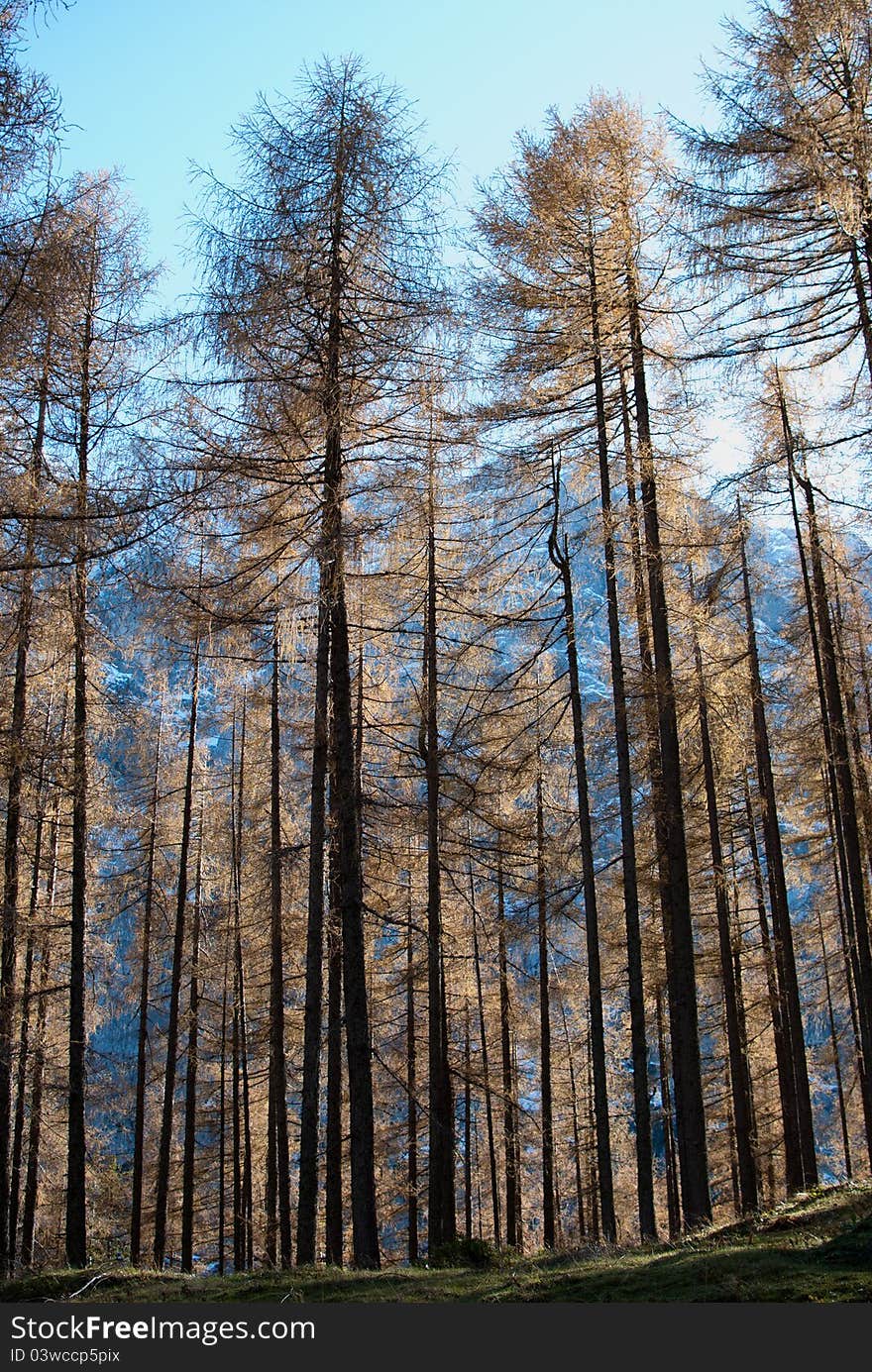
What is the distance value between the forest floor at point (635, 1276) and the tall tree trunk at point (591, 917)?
2965mm

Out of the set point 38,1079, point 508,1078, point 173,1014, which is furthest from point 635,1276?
point 38,1079

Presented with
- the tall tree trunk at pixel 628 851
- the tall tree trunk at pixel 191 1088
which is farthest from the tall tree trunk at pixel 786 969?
the tall tree trunk at pixel 191 1088

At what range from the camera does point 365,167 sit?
389 inches

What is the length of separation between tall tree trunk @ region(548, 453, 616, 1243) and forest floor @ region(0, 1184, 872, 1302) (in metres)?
2.97

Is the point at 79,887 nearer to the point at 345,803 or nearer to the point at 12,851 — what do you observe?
the point at 12,851

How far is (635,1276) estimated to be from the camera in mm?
6008

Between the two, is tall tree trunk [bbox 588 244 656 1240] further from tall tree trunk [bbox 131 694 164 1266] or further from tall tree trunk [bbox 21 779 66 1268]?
tall tree trunk [bbox 131 694 164 1266]

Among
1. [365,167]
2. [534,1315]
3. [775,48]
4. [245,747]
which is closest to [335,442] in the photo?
A: [365,167]

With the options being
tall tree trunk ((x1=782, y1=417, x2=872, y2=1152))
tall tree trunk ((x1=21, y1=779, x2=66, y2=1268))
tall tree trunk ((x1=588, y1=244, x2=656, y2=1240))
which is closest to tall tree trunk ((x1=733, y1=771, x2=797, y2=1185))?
tall tree trunk ((x1=782, y1=417, x2=872, y2=1152))

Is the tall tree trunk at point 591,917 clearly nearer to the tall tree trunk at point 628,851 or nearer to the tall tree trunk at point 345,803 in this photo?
the tall tree trunk at point 628,851

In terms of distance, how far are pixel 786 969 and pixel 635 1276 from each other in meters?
10.1

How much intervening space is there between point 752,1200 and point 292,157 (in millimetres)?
16239

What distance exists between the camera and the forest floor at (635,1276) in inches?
196

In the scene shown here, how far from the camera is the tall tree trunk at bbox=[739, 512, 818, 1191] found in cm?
1515
